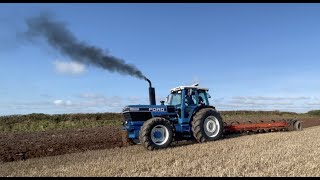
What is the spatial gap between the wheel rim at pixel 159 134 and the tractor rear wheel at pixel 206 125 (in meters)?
1.38

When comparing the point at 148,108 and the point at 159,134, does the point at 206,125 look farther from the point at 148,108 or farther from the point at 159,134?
the point at 148,108

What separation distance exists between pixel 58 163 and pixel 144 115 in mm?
3980

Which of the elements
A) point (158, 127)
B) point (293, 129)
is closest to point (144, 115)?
point (158, 127)

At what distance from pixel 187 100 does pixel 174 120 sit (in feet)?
3.37

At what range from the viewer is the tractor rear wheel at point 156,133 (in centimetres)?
1366

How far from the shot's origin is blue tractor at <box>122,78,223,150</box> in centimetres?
1403

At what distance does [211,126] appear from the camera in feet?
51.9

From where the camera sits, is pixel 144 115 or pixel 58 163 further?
pixel 144 115

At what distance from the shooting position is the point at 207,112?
15.5 m

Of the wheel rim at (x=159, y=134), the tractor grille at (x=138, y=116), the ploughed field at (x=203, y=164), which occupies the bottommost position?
the ploughed field at (x=203, y=164)

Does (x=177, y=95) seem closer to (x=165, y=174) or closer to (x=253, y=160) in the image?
(x=253, y=160)

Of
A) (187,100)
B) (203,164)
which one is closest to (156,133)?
(187,100)

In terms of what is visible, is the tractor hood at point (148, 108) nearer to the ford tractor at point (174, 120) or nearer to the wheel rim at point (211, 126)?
the ford tractor at point (174, 120)

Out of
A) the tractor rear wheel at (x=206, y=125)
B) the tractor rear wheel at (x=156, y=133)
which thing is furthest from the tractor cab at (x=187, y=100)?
the tractor rear wheel at (x=156, y=133)
